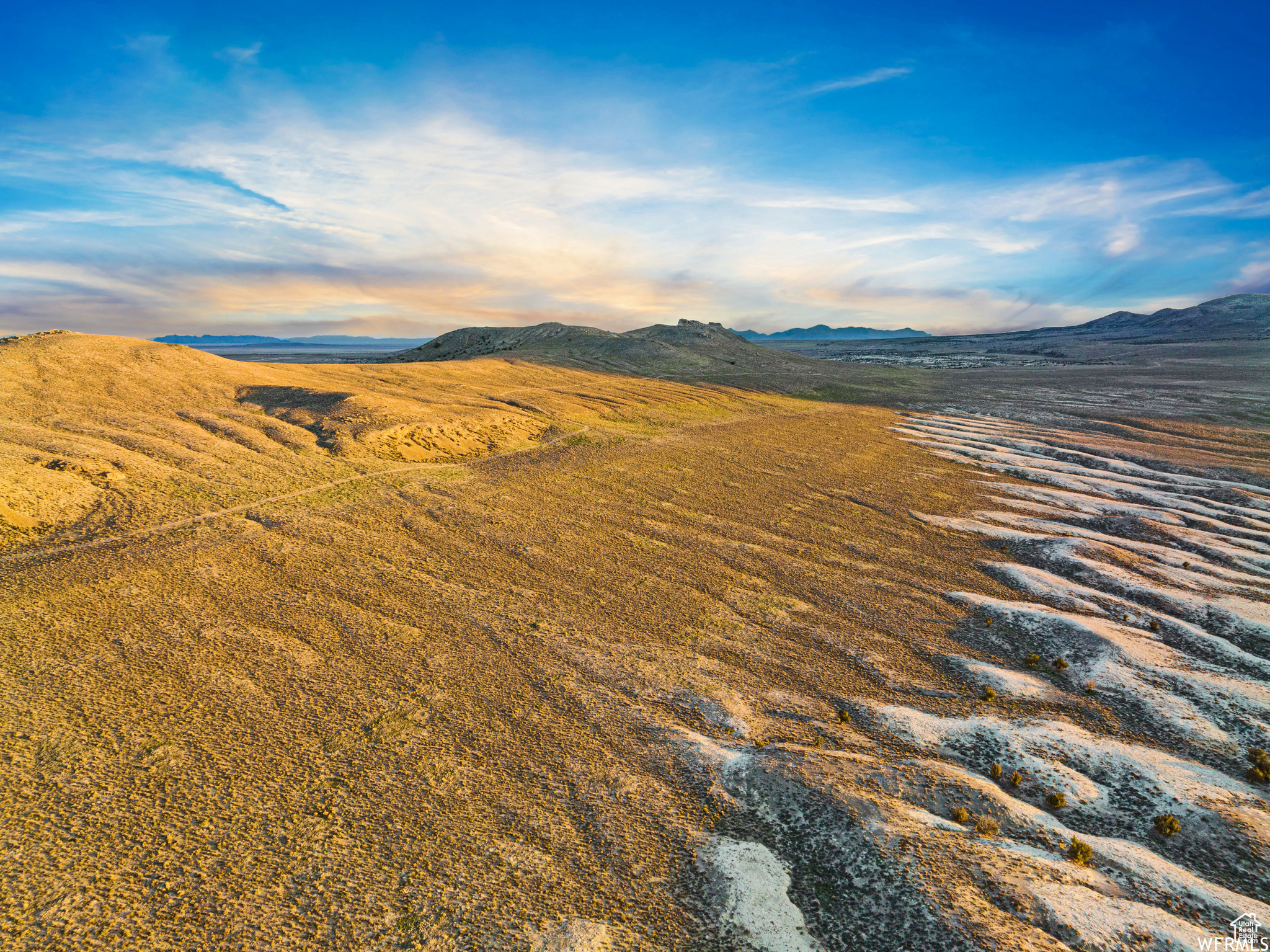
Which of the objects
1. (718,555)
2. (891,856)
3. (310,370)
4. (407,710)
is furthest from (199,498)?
(310,370)

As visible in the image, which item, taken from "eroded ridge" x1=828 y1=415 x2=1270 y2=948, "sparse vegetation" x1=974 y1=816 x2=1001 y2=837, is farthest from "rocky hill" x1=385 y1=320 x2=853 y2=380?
"sparse vegetation" x1=974 y1=816 x2=1001 y2=837

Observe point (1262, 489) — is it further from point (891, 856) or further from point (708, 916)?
point (708, 916)

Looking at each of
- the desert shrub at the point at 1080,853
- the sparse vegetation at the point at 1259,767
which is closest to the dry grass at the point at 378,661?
the desert shrub at the point at 1080,853

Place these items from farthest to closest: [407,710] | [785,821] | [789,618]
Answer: [789,618]
[407,710]
[785,821]

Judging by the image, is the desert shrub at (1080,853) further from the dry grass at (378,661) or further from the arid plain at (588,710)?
the dry grass at (378,661)

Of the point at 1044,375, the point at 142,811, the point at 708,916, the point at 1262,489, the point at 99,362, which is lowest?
the point at 708,916

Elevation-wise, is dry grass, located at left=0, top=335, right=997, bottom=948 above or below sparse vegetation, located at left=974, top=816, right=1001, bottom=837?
above

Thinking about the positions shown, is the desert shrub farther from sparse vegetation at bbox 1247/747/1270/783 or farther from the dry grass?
sparse vegetation at bbox 1247/747/1270/783
